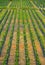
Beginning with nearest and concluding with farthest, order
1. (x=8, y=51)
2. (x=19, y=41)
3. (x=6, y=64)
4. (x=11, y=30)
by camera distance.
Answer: (x=6, y=64) < (x=8, y=51) < (x=19, y=41) < (x=11, y=30)

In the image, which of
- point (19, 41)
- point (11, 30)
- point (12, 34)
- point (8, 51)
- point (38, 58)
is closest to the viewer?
point (38, 58)

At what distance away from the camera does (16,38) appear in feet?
24.8

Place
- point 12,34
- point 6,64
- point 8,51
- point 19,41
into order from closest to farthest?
point 6,64 < point 8,51 < point 19,41 < point 12,34

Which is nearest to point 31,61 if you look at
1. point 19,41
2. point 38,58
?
point 38,58

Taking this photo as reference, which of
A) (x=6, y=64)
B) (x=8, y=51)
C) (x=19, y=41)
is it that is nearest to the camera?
(x=6, y=64)

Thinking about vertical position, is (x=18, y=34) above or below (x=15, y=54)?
above

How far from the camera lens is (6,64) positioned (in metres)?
5.32

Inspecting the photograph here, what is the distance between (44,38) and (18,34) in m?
1.20

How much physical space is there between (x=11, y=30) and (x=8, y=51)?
101 inches

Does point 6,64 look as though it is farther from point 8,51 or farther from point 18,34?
point 18,34

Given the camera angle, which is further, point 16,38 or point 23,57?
point 16,38

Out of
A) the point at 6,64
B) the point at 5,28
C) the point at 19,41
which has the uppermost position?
the point at 5,28

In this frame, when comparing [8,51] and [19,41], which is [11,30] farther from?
[8,51]

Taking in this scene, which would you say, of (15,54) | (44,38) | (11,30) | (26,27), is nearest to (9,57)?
(15,54)
